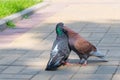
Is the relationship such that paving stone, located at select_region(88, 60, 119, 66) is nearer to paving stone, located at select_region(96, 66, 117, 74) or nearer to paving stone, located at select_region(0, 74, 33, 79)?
paving stone, located at select_region(96, 66, 117, 74)

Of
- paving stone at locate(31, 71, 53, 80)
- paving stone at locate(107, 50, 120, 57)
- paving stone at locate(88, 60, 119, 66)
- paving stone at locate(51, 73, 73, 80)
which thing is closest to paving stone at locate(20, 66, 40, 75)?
paving stone at locate(31, 71, 53, 80)

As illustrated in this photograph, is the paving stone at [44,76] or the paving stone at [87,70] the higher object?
the paving stone at [44,76]

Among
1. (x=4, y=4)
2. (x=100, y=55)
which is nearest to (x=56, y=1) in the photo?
(x=4, y=4)

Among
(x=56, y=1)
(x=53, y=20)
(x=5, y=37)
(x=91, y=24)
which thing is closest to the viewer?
(x=5, y=37)

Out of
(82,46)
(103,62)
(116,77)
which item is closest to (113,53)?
(103,62)

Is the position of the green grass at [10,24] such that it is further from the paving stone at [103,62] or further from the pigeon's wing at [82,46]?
the pigeon's wing at [82,46]

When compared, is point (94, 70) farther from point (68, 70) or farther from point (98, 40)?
point (98, 40)

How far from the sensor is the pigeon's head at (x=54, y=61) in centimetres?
720

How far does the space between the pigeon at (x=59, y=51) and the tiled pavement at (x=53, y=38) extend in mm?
106

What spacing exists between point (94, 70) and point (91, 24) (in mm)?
4455

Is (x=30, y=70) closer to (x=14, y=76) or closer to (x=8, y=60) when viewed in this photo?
(x=14, y=76)

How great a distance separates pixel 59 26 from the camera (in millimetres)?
7383

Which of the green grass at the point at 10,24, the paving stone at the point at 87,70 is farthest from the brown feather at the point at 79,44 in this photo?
the green grass at the point at 10,24

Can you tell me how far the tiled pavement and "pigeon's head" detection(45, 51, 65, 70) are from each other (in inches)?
3.3
